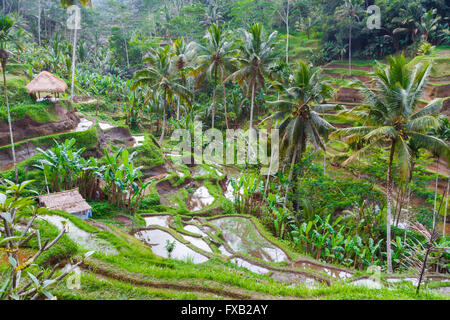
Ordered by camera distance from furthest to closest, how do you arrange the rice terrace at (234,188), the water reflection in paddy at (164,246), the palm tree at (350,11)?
the palm tree at (350,11), the water reflection in paddy at (164,246), the rice terrace at (234,188)

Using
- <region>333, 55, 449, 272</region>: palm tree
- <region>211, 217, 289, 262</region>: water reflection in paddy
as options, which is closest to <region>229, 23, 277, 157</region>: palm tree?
<region>333, 55, 449, 272</region>: palm tree

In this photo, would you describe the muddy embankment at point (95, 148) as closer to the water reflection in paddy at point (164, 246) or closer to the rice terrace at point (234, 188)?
the rice terrace at point (234, 188)

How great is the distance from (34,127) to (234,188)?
39.9 feet

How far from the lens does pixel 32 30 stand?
44125 millimetres

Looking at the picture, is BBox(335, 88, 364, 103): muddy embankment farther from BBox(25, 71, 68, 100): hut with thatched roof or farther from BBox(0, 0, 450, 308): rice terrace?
BBox(25, 71, 68, 100): hut with thatched roof

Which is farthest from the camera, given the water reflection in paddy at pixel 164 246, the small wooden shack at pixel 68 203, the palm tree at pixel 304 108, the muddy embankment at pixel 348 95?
the muddy embankment at pixel 348 95

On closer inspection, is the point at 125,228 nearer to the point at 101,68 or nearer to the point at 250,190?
the point at 250,190

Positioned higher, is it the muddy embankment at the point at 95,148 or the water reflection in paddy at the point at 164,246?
the muddy embankment at the point at 95,148

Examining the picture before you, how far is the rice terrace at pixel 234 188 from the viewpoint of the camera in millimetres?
5504

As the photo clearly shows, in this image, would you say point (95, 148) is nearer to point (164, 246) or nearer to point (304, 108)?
point (164, 246)

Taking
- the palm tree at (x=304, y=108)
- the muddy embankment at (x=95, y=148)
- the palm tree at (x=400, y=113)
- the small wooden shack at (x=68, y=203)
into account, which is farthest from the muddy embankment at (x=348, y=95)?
the small wooden shack at (x=68, y=203)

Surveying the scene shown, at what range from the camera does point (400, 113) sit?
400 inches

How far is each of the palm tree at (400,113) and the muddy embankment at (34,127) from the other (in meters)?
17.0
